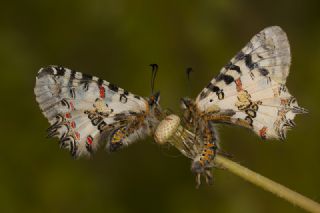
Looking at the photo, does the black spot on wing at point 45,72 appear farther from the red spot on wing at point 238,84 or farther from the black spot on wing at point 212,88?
the red spot on wing at point 238,84

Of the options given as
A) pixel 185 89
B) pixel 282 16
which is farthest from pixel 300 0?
pixel 185 89

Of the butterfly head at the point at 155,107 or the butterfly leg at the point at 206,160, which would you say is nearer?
the butterfly leg at the point at 206,160

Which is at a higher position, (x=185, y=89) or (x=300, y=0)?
(x=300, y=0)

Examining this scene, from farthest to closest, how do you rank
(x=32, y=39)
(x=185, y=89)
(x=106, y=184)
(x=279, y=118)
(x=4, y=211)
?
(x=32, y=39) < (x=185, y=89) < (x=106, y=184) < (x=4, y=211) < (x=279, y=118)

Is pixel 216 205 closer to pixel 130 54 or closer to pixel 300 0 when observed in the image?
pixel 130 54

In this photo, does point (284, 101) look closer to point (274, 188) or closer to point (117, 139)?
point (274, 188)

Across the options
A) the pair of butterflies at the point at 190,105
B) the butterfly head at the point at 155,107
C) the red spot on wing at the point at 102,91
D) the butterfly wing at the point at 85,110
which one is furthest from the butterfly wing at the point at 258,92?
the red spot on wing at the point at 102,91

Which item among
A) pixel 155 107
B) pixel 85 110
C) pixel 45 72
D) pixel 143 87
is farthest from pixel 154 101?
pixel 143 87
